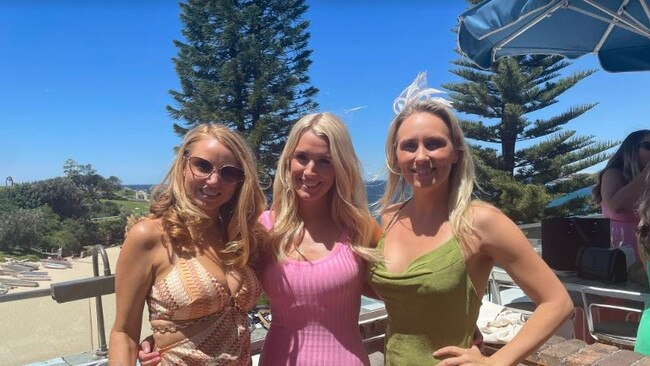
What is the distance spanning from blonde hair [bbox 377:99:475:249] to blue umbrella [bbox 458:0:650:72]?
1.68 metres

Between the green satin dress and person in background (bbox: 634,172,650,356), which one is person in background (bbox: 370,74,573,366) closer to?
the green satin dress

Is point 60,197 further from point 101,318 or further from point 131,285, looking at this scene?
point 131,285

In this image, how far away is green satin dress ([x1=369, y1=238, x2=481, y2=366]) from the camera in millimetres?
1322

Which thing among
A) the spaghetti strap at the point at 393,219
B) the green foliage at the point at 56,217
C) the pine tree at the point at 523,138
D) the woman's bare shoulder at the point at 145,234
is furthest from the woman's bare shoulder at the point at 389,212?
the green foliage at the point at 56,217

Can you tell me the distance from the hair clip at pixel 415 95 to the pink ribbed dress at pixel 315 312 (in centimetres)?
46

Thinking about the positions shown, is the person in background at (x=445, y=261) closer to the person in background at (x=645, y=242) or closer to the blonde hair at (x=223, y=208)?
the blonde hair at (x=223, y=208)

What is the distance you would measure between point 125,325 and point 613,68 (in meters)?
3.56

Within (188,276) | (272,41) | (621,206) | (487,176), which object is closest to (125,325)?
(188,276)

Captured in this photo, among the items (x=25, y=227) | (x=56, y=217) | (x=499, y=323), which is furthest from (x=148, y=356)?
(x=56, y=217)

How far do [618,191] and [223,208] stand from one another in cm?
207

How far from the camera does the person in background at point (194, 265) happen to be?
4.29ft

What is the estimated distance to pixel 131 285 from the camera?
4.32ft

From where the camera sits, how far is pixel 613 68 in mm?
3650

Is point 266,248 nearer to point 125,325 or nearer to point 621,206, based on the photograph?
point 125,325
